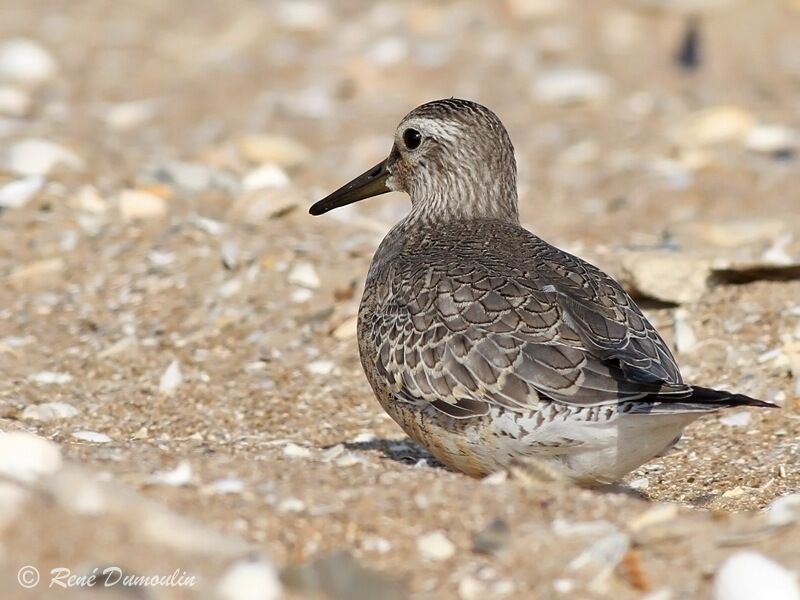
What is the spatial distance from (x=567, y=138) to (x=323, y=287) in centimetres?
393

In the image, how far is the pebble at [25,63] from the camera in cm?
1181

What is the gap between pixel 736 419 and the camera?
5969mm

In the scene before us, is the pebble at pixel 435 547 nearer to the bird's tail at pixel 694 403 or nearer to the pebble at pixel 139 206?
the bird's tail at pixel 694 403

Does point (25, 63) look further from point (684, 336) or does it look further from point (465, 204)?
point (684, 336)

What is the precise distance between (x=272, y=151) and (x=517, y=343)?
544 cm

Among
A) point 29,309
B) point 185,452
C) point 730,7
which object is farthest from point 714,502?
point 730,7

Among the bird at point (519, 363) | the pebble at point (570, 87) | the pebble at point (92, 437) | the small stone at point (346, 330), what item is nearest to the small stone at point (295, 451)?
the bird at point (519, 363)

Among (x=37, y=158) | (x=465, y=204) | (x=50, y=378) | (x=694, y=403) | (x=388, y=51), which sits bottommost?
(x=50, y=378)

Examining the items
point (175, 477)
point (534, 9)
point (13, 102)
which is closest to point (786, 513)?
point (175, 477)

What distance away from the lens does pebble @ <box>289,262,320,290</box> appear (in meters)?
7.28

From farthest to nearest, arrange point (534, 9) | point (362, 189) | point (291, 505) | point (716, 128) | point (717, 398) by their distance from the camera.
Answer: point (534, 9) < point (716, 128) < point (362, 189) < point (717, 398) < point (291, 505)

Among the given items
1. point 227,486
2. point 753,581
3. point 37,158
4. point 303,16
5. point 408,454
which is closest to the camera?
point 753,581

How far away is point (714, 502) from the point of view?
5098 mm

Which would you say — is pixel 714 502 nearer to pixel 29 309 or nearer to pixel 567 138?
pixel 29 309
